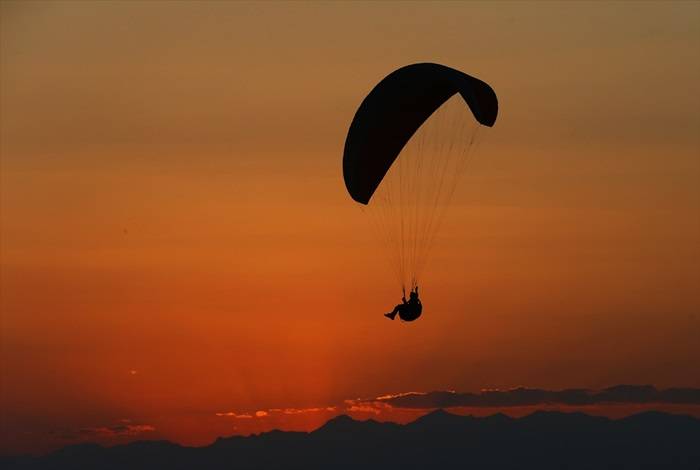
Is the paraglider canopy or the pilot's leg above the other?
the paraglider canopy

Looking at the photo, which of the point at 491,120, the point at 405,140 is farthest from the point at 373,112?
the point at 491,120

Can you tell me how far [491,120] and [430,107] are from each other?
6454mm

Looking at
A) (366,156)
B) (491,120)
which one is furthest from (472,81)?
(366,156)

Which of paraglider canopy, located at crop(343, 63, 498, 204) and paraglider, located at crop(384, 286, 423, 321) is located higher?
paraglider canopy, located at crop(343, 63, 498, 204)

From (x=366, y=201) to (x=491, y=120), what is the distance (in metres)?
8.62

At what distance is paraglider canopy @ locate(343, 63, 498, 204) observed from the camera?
245 ft

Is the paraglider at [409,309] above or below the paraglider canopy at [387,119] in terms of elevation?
below

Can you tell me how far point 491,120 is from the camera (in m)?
70.1

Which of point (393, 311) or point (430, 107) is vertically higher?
point (430, 107)

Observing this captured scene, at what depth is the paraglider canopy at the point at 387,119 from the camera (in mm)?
74625

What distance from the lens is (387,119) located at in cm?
7575

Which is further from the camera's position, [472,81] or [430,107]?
[430,107]

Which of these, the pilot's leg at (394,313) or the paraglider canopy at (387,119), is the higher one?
the paraglider canopy at (387,119)

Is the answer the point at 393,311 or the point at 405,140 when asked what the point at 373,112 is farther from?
the point at 393,311
